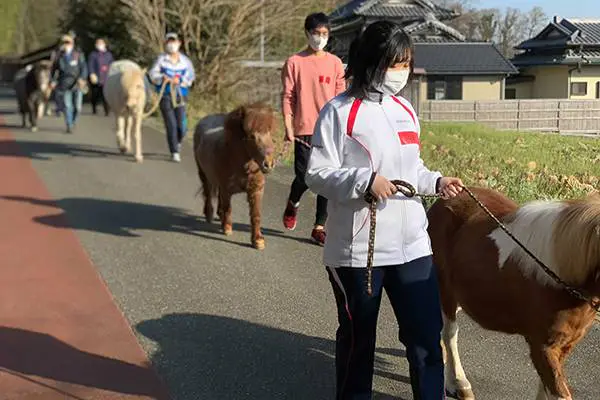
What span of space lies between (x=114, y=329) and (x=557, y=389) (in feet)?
10.7

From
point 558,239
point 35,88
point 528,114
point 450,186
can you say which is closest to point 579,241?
point 558,239

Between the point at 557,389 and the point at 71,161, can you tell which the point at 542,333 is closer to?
the point at 557,389

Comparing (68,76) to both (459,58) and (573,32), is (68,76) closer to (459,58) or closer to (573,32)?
(573,32)

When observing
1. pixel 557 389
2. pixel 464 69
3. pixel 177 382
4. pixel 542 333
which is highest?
pixel 464 69

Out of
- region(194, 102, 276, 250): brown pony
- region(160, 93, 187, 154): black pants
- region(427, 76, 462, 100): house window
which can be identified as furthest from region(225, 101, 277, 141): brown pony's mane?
Answer: region(427, 76, 462, 100): house window

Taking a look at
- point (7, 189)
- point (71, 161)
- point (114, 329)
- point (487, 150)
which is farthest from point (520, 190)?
point (71, 161)

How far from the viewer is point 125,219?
8641mm

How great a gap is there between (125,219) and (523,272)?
6185 millimetres

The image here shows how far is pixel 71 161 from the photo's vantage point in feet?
42.5

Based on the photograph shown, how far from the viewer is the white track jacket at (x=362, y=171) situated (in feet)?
10.0

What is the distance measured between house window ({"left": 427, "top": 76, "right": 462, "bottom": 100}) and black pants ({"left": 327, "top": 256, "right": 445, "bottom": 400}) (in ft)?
98.1

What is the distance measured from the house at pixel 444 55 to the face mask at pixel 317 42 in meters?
24.0

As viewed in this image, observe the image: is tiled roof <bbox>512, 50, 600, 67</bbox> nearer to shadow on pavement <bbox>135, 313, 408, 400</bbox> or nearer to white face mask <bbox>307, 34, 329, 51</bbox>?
white face mask <bbox>307, 34, 329, 51</bbox>

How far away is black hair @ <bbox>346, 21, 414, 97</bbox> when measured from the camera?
305cm
